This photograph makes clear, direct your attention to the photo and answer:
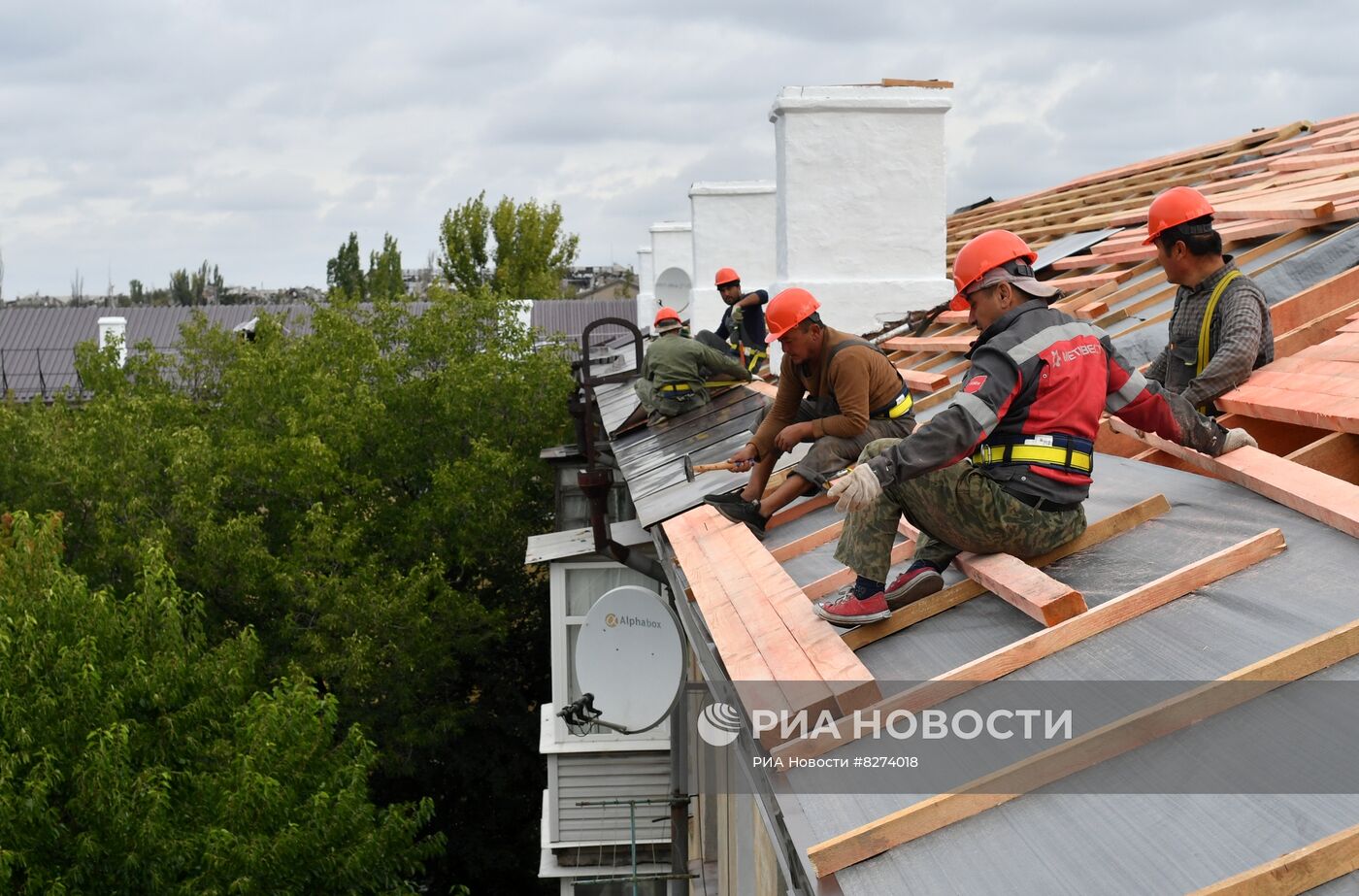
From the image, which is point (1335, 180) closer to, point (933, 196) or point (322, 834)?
point (933, 196)

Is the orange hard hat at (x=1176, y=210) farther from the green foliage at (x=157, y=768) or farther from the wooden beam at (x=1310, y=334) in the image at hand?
the green foliage at (x=157, y=768)

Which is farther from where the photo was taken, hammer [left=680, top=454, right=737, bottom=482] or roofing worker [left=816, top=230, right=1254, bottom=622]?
hammer [left=680, top=454, right=737, bottom=482]

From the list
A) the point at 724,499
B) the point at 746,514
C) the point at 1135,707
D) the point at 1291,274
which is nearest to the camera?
the point at 1135,707

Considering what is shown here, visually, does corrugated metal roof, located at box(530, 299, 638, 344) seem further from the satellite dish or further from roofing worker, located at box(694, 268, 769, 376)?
the satellite dish

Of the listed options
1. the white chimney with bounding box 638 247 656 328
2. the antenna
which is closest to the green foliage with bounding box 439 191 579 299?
the white chimney with bounding box 638 247 656 328

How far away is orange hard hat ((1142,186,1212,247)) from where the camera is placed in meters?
5.82

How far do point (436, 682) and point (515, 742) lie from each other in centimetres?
238

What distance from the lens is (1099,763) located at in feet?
10.1

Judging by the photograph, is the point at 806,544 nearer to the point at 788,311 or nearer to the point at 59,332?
the point at 788,311

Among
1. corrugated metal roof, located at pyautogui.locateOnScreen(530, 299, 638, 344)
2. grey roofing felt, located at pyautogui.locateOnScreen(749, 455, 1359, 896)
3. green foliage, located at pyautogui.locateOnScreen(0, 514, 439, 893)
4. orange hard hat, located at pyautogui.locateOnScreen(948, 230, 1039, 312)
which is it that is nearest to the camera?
grey roofing felt, located at pyautogui.locateOnScreen(749, 455, 1359, 896)

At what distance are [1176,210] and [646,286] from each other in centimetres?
1887

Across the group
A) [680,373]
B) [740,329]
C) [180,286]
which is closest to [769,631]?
[680,373]

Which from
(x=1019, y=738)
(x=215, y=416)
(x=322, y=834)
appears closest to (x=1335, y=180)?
(x=1019, y=738)

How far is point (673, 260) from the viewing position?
22578 mm
